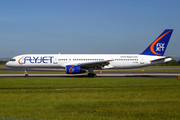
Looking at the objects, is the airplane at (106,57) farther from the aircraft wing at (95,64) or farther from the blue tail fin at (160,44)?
the aircraft wing at (95,64)

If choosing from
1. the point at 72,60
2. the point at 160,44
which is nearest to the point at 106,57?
the point at 72,60

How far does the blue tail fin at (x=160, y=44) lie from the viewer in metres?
33.8

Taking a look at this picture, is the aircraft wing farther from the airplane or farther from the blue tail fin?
the blue tail fin

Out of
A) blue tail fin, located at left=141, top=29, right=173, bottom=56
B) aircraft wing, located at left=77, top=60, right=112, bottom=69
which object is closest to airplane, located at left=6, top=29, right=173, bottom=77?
blue tail fin, located at left=141, top=29, right=173, bottom=56

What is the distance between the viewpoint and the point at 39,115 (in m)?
8.87

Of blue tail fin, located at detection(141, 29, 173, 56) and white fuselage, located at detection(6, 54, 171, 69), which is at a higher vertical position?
blue tail fin, located at detection(141, 29, 173, 56)

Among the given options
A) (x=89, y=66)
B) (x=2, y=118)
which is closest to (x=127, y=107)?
(x=2, y=118)

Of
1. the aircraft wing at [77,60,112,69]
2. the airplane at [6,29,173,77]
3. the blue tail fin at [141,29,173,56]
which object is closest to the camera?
the aircraft wing at [77,60,112,69]

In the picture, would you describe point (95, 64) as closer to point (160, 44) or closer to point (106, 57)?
point (106, 57)

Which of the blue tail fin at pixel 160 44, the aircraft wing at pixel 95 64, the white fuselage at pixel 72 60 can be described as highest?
the blue tail fin at pixel 160 44

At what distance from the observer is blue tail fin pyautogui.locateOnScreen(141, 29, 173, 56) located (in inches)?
1331

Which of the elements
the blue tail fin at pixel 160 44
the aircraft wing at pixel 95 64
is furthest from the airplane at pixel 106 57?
the aircraft wing at pixel 95 64

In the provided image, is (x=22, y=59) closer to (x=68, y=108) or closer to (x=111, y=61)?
(x=111, y=61)

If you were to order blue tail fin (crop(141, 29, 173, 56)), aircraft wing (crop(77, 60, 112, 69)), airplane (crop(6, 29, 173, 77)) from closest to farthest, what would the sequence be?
aircraft wing (crop(77, 60, 112, 69)), airplane (crop(6, 29, 173, 77)), blue tail fin (crop(141, 29, 173, 56))
